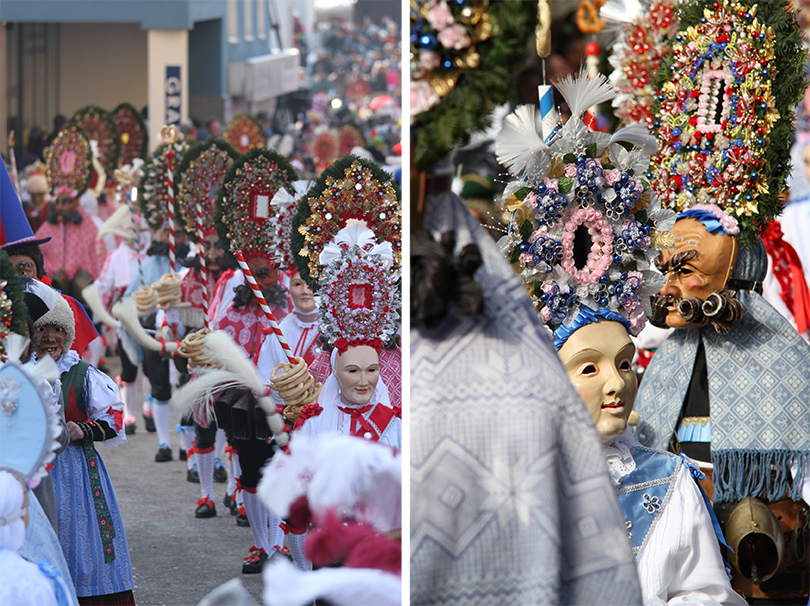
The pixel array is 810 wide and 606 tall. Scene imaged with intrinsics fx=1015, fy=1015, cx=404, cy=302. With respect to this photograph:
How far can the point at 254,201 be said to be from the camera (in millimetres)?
5117

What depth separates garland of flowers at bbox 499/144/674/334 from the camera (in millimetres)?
3031

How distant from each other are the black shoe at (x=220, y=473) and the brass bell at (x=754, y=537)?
3516mm

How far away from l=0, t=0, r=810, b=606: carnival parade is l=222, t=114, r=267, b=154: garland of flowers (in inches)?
104

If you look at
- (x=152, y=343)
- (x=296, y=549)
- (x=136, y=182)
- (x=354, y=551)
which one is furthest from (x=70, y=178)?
(x=354, y=551)

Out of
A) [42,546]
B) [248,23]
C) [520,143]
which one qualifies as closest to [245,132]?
[520,143]

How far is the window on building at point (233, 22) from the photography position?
795 inches

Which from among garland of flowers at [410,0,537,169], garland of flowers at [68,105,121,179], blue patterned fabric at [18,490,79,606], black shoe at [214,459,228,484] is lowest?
black shoe at [214,459,228,484]

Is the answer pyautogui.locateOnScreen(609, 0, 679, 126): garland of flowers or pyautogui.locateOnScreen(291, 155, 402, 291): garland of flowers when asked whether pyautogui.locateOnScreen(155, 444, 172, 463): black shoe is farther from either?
pyautogui.locateOnScreen(609, 0, 679, 126): garland of flowers

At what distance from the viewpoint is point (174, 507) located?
19.2 ft

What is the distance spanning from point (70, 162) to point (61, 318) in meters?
5.11

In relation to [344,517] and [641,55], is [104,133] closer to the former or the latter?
[641,55]

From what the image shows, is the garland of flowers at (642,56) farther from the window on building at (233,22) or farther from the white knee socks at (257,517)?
the window on building at (233,22)

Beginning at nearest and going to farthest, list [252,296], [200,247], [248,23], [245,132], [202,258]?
1. [252,296]
2. [202,258]
3. [200,247]
4. [245,132]
5. [248,23]

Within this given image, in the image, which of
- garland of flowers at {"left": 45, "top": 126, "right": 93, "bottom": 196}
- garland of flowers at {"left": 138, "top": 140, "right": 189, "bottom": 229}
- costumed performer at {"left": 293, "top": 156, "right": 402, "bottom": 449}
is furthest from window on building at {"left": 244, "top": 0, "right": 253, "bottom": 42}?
costumed performer at {"left": 293, "top": 156, "right": 402, "bottom": 449}
